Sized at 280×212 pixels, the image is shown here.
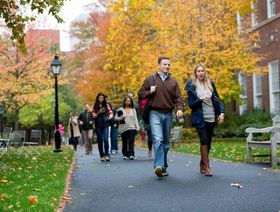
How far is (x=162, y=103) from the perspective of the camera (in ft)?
31.9

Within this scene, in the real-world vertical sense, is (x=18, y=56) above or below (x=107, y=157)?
above

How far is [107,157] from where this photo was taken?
14500mm

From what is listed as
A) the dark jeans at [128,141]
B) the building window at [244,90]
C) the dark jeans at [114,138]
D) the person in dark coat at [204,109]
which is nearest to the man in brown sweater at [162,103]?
the person in dark coat at [204,109]

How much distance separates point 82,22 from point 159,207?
49.5 metres

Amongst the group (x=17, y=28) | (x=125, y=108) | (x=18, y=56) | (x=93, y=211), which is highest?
(x=18, y=56)

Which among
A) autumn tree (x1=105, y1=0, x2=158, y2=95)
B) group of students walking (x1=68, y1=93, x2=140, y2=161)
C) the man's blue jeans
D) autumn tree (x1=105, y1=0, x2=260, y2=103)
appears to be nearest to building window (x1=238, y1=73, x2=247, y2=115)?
autumn tree (x1=105, y1=0, x2=260, y2=103)

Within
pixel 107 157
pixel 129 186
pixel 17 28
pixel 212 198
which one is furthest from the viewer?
pixel 107 157

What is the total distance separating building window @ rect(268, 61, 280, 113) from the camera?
25469 millimetres

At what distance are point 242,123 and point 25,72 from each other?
14.1 meters

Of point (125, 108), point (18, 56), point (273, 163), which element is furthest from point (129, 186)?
point (18, 56)

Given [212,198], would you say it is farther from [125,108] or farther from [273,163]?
[125,108]

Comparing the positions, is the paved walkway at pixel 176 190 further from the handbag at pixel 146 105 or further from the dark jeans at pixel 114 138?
the dark jeans at pixel 114 138

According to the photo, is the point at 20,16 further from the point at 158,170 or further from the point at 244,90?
the point at 244,90

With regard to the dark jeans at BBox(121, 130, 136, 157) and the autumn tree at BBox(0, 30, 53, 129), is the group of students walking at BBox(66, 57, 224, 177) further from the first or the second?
the autumn tree at BBox(0, 30, 53, 129)
